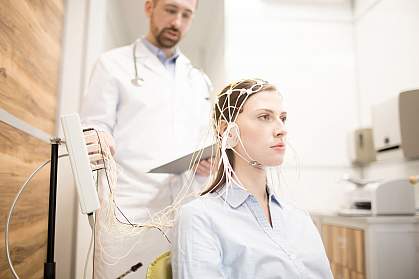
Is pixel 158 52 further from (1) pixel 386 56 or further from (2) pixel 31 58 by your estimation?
(1) pixel 386 56

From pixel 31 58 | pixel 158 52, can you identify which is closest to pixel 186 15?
pixel 158 52

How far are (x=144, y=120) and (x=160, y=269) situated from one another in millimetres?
809

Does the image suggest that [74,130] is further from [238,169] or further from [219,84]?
[219,84]

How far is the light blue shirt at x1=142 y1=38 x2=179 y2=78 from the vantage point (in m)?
1.89

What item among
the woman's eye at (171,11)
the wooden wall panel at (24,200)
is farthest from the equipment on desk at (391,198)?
the wooden wall panel at (24,200)

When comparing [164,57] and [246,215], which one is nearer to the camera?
[246,215]

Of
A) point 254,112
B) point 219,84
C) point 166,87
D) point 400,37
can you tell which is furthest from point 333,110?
point 254,112

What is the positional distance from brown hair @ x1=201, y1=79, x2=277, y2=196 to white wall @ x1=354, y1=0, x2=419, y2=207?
4.92ft

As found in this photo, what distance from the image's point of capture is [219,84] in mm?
2744

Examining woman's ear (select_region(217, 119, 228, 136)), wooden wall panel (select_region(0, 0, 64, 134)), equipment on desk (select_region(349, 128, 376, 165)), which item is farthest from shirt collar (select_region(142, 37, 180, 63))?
equipment on desk (select_region(349, 128, 376, 165))

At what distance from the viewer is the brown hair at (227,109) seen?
1.23 meters

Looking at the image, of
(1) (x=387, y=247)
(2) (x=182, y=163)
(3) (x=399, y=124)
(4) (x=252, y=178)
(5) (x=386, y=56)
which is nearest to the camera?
(4) (x=252, y=178)

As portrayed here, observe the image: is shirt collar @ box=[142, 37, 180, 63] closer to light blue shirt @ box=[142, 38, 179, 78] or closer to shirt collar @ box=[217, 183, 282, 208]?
light blue shirt @ box=[142, 38, 179, 78]

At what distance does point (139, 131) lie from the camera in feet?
5.55
